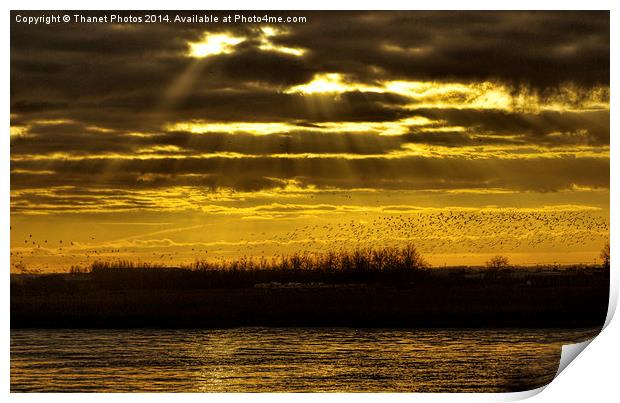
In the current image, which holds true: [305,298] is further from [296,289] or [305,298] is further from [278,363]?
[278,363]

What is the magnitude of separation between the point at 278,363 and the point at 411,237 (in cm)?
270

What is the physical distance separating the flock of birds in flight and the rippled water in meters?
0.55

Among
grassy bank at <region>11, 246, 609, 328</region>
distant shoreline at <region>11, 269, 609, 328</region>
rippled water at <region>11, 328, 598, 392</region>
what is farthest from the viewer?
grassy bank at <region>11, 246, 609, 328</region>

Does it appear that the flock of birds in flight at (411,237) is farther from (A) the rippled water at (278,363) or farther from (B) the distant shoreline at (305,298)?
(A) the rippled water at (278,363)

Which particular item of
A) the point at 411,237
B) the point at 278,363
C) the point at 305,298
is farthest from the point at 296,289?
the point at 278,363

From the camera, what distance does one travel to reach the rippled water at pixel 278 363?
211 inches

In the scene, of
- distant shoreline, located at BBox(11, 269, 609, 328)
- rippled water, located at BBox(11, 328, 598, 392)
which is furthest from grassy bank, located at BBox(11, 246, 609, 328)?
rippled water, located at BBox(11, 328, 598, 392)

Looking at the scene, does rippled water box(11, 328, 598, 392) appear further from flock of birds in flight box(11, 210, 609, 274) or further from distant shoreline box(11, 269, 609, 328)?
flock of birds in flight box(11, 210, 609, 274)

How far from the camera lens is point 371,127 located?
5785 mm

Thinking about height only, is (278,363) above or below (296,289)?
below

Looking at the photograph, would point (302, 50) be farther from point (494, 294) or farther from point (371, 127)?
point (494, 294)

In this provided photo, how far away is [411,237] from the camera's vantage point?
6266 mm

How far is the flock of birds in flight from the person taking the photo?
5.49m

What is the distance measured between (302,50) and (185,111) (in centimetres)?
81
